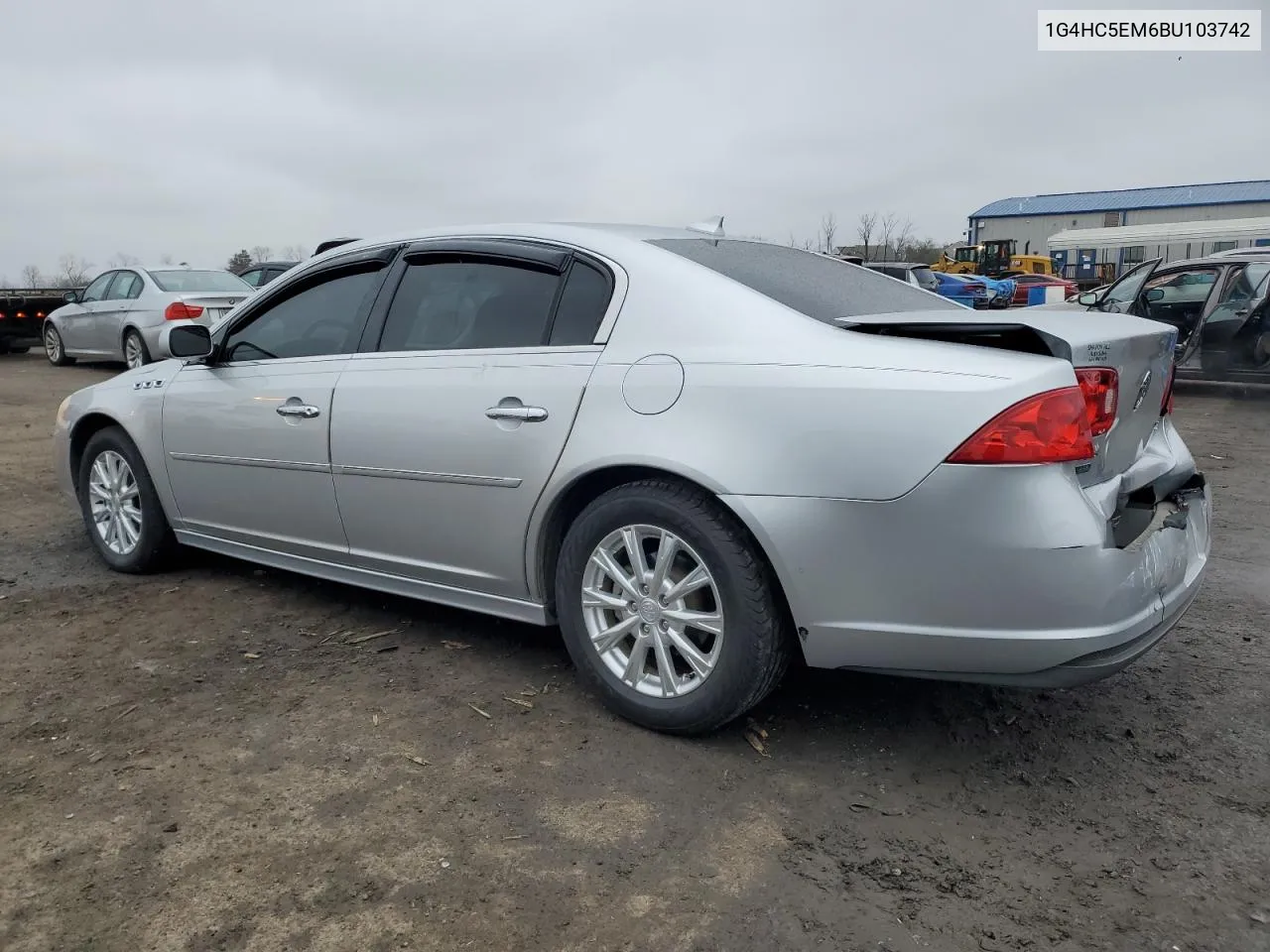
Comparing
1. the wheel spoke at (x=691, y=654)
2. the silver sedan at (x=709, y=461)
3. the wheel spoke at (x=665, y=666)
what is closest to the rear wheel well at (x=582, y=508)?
the silver sedan at (x=709, y=461)

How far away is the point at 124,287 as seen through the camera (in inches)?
535

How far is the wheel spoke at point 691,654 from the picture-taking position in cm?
289

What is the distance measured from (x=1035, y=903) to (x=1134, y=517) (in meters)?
1.10

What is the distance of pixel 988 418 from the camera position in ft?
7.99

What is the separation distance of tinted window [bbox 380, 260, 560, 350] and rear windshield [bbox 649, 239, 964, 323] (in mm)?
444

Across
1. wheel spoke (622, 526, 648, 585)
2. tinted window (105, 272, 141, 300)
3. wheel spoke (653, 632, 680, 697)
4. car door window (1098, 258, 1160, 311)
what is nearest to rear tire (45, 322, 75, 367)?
tinted window (105, 272, 141, 300)

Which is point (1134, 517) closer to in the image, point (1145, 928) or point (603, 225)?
point (1145, 928)

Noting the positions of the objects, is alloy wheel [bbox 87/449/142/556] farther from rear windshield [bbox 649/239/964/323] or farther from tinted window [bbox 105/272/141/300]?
tinted window [bbox 105/272/141/300]

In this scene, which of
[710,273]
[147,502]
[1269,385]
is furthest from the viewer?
[1269,385]

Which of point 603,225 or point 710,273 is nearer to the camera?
point 710,273

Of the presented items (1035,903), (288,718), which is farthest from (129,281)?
(1035,903)

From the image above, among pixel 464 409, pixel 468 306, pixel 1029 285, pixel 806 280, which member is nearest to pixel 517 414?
pixel 464 409

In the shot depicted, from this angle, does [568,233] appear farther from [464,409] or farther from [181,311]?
[181,311]

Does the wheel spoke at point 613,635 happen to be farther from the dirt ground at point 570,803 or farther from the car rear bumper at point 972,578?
the car rear bumper at point 972,578
